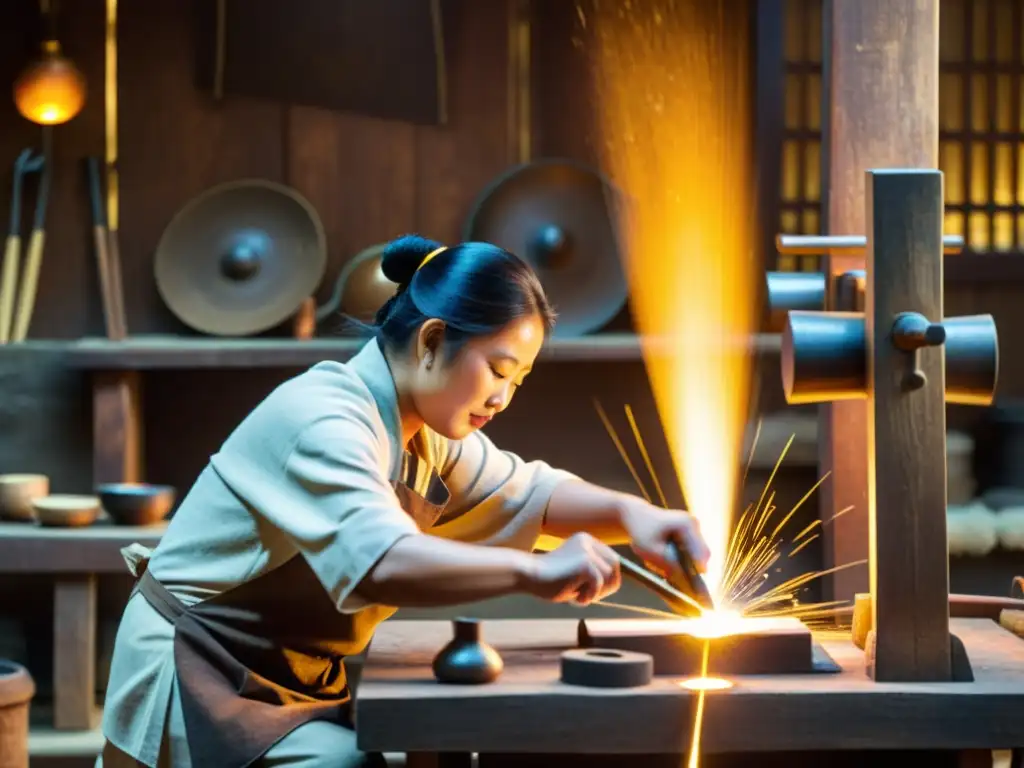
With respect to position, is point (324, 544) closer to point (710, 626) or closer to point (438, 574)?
point (438, 574)

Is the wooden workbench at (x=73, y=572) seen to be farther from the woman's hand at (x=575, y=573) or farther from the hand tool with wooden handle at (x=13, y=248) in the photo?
the woman's hand at (x=575, y=573)

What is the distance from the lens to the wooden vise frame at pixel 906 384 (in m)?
2.47

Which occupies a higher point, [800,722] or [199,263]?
[199,263]

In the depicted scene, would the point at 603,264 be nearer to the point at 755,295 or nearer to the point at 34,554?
the point at 755,295

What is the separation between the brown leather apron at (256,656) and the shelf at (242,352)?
2240mm

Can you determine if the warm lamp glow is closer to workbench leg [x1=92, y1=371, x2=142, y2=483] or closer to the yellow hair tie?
workbench leg [x1=92, y1=371, x2=142, y2=483]

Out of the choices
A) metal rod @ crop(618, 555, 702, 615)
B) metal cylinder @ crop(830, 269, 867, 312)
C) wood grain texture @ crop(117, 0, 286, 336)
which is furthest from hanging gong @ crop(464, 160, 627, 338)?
metal rod @ crop(618, 555, 702, 615)

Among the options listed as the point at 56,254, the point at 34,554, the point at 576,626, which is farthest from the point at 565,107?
the point at 576,626

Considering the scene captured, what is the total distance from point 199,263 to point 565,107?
138 centimetres

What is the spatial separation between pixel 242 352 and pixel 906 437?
2.87 metres

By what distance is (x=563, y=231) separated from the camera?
17.3 feet

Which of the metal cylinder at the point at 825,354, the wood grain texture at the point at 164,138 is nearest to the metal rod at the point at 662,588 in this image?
the metal cylinder at the point at 825,354

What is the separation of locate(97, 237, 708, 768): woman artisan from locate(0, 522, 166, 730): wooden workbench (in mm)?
1969

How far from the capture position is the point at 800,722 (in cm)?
238
